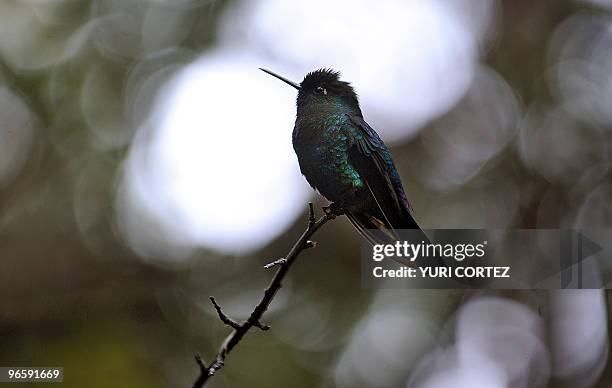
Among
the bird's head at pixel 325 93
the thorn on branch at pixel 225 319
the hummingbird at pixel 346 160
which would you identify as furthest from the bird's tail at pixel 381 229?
the thorn on branch at pixel 225 319

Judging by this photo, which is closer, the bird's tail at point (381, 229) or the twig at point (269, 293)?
the twig at point (269, 293)

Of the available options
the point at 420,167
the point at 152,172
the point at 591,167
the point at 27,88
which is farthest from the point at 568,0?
the point at 27,88

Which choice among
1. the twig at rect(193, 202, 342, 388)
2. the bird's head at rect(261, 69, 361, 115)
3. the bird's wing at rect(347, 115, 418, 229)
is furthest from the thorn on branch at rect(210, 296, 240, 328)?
the bird's head at rect(261, 69, 361, 115)

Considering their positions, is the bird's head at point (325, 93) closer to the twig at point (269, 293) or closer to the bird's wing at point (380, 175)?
the bird's wing at point (380, 175)

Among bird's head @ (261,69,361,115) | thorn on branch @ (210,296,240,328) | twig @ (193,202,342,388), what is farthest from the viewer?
bird's head @ (261,69,361,115)

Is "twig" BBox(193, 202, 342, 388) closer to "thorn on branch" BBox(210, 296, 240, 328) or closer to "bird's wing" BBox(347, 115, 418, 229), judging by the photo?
"thorn on branch" BBox(210, 296, 240, 328)

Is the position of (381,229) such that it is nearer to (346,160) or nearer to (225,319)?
(346,160)

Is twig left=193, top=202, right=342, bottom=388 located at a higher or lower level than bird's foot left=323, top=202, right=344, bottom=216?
lower
